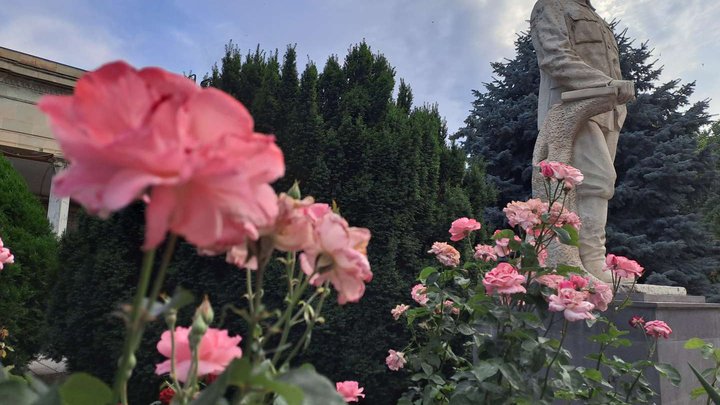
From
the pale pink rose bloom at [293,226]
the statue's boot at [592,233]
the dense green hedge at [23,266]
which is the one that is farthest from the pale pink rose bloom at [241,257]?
the dense green hedge at [23,266]

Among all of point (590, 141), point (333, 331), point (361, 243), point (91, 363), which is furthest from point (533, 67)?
point (361, 243)

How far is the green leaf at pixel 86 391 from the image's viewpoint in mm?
503

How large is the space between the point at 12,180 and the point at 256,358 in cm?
628

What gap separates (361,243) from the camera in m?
0.66

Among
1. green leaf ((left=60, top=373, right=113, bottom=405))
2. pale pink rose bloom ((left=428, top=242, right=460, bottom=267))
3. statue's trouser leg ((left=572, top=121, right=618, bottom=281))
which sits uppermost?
statue's trouser leg ((left=572, top=121, right=618, bottom=281))

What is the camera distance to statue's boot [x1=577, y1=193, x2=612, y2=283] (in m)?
3.91

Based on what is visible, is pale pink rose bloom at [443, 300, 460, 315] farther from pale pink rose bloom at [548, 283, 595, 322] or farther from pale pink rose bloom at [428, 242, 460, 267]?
pale pink rose bloom at [548, 283, 595, 322]

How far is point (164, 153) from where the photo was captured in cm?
37

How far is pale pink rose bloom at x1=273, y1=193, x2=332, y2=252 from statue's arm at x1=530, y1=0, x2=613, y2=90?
3986 millimetres

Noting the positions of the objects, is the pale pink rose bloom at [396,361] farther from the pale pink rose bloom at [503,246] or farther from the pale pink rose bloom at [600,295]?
the pale pink rose bloom at [600,295]

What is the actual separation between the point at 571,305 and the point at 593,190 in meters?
2.67

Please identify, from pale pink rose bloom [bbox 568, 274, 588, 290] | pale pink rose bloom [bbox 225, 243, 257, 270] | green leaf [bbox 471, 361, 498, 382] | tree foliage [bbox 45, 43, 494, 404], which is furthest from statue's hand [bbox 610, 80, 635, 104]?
pale pink rose bloom [bbox 225, 243, 257, 270]

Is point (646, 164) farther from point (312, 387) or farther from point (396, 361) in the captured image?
point (312, 387)

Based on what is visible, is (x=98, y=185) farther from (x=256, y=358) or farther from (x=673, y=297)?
(x=673, y=297)
